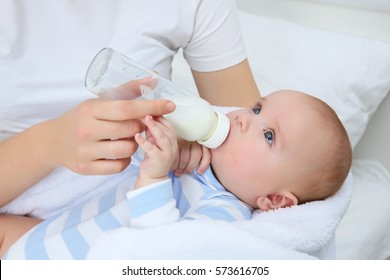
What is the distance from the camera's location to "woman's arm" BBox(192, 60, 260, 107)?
1148 millimetres

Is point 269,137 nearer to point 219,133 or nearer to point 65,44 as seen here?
point 219,133

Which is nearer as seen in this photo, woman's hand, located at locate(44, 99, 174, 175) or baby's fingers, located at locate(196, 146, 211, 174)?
woman's hand, located at locate(44, 99, 174, 175)

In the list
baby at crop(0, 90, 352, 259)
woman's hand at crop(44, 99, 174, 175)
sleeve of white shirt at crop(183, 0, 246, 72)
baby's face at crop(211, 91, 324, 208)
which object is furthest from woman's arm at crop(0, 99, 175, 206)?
sleeve of white shirt at crop(183, 0, 246, 72)

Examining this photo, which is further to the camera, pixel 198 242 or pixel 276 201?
pixel 276 201

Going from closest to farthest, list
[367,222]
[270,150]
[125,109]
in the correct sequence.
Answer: [125,109] < [270,150] < [367,222]

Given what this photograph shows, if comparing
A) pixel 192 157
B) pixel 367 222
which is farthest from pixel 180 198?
pixel 367 222

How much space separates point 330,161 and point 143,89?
0.36m

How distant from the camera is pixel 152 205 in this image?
2.60 feet

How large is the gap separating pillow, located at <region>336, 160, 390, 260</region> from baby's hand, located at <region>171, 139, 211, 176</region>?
59 centimetres

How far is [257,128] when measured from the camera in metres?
0.92

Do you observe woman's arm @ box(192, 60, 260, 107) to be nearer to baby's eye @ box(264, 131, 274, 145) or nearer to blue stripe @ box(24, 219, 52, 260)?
baby's eye @ box(264, 131, 274, 145)
